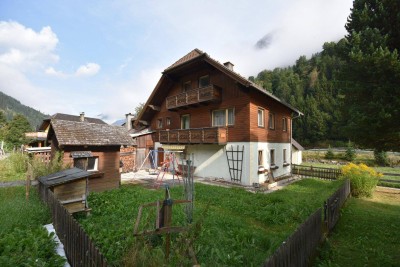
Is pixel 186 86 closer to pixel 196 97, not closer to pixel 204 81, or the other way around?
pixel 204 81

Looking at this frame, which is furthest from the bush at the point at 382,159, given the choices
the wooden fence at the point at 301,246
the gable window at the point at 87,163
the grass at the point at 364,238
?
the gable window at the point at 87,163

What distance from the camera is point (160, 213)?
4.05m

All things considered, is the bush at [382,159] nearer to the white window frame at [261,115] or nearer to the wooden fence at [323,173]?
the wooden fence at [323,173]

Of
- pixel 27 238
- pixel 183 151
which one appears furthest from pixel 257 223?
pixel 183 151

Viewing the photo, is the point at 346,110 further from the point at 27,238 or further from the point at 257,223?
the point at 27,238

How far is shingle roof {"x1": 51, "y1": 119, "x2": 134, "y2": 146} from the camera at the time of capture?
1127cm

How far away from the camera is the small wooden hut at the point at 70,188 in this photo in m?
7.61

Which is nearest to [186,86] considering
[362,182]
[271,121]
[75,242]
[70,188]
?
[271,121]

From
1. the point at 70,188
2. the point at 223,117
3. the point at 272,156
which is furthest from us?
the point at 272,156

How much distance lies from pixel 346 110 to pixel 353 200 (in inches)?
194

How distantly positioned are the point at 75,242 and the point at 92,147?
8.84 m

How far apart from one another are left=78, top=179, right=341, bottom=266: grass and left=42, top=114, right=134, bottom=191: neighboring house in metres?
1.48

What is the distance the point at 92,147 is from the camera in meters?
12.3

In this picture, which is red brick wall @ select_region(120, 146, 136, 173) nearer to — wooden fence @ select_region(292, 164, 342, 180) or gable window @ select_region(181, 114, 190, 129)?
gable window @ select_region(181, 114, 190, 129)
